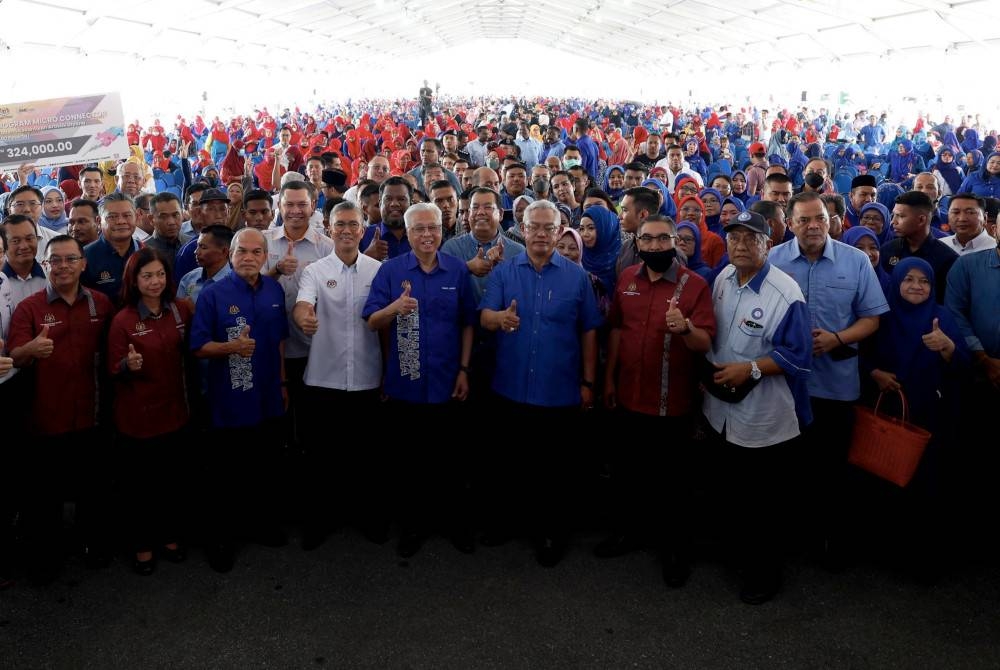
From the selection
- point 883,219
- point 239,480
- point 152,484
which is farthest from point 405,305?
point 883,219

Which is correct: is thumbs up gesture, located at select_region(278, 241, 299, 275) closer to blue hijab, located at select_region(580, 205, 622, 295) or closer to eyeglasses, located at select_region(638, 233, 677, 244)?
blue hijab, located at select_region(580, 205, 622, 295)

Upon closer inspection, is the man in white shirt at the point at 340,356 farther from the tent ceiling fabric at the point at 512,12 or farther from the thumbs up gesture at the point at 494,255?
the tent ceiling fabric at the point at 512,12

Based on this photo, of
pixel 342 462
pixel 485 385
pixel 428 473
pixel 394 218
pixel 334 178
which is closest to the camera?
pixel 428 473

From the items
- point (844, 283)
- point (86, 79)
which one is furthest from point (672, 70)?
point (844, 283)

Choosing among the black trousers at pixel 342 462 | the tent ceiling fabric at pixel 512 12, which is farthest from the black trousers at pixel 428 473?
the tent ceiling fabric at pixel 512 12

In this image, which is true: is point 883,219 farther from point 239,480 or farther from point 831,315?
point 239,480

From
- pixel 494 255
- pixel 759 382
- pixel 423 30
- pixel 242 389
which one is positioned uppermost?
pixel 423 30

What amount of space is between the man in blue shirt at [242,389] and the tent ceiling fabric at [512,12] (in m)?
15.5

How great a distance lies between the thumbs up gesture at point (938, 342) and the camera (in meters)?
3.29

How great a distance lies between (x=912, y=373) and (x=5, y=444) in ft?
15.4

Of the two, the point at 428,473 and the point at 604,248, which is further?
the point at 604,248

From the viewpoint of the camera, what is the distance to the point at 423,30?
142ft

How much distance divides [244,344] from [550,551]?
1.96 metres

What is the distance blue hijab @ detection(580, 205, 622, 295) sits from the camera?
4527mm
